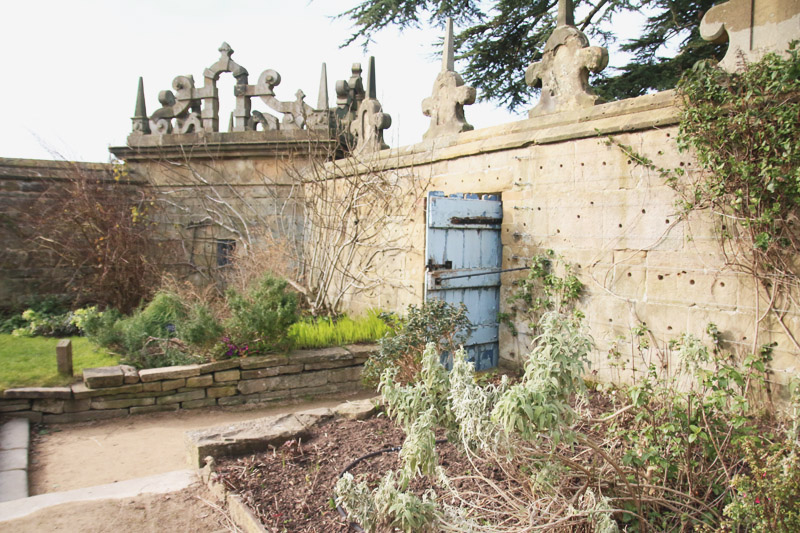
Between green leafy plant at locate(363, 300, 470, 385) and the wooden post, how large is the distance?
320 cm

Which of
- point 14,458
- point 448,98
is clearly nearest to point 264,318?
point 14,458

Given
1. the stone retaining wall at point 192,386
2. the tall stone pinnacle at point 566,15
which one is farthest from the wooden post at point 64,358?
the tall stone pinnacle at point 566,15

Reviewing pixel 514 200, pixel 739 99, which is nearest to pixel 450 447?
pixel 514 200

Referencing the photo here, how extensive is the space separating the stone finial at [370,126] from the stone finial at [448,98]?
4.18 feet

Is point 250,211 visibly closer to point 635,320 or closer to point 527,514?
point 635,320

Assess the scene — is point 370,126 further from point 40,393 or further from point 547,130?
point 40,393

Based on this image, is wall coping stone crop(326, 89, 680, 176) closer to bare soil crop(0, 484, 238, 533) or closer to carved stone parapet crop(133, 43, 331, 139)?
carved stone parapet crop(133, 43, 331, 139)

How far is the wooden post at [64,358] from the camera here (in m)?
5.50

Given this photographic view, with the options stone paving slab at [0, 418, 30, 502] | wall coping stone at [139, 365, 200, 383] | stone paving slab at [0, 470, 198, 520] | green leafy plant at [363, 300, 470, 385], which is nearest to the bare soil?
stone paving slab at [0, 470, 198, 520]

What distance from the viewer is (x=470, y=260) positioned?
5582 mm

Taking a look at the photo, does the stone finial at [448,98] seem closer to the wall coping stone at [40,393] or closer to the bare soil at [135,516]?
the bare soil at [135,516]

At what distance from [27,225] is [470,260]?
7.50 metres

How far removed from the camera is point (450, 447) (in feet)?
12.7

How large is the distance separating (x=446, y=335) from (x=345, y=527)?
2407 millimetres
